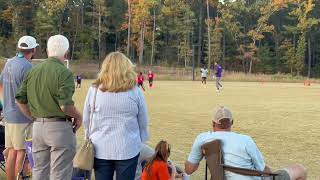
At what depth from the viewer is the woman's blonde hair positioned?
4637mm

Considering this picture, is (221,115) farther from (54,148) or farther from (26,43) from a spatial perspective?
(26,43)

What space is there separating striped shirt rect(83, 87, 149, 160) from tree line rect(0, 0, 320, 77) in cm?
7229

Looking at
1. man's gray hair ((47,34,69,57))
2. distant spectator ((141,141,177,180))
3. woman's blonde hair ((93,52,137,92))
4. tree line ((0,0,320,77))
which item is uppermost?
tree line ((0,0,320,77))

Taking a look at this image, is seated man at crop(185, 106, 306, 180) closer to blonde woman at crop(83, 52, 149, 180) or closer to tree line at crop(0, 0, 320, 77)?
blonde woman at crop(83, 52, 149, 180)

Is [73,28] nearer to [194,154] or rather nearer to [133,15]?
[133,15]

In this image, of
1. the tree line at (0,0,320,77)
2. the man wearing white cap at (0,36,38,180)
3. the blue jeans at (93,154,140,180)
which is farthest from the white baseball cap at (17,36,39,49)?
the tree line at (0,0,320,77)

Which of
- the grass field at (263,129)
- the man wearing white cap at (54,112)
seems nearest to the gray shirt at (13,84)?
the man wearing white cap at (54,112)

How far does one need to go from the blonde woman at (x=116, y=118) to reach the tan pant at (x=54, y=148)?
0.41m

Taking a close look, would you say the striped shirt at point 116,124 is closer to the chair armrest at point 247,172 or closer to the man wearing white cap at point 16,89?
the chair armrest at point 247,172

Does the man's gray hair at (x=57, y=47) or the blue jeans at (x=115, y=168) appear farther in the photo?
the man's gray hair at (x=57, y=47)

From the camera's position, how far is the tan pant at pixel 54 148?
502 centimetres

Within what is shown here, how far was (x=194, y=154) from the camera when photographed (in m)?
5.04

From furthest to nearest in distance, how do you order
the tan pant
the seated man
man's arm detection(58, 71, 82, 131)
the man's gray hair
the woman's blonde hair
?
the man's gray hair < the tan pant < man's arm detection(58, 71, 82, 131) < the seated man < the woman's blonde hair

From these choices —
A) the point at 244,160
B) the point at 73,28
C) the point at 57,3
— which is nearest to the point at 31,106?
the point at 244,160
